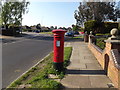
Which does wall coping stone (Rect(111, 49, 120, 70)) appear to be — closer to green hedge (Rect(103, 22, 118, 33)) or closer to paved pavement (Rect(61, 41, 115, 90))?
paved pavement (Rect(61, 41, 115, 90))

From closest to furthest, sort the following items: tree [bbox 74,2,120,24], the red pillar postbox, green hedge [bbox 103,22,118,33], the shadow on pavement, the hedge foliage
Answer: the shadow on pavement, the red pillar postbox, the hedge foliage, green hedge [bbox 103,22,118,33], tree [bbox 74,2,120,24]

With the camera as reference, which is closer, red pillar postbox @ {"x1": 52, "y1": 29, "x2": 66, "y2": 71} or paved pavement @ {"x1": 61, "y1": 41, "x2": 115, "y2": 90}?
paved pavement @ {"x1": 61, "y1": 41, "x2": 115, "y2": 90}

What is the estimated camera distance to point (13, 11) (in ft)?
130

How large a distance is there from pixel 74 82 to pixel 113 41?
1.98 metres

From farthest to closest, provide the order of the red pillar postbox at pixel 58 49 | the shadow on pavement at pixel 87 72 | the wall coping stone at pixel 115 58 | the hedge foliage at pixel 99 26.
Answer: the hedge foliage at pixel 99 26, the red pillar postbox at pixel 58 49, the shadow on pavement at pixel 87 72, the wall coping stone at pixel 115 58

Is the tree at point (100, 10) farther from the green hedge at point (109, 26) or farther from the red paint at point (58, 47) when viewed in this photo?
the red paint at point (58, 47)

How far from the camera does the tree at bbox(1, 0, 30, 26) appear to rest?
125 ft

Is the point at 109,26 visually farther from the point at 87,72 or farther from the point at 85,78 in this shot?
the point at 85,78

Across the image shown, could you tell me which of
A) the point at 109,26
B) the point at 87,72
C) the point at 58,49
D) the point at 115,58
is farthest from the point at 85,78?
the point at 109,26

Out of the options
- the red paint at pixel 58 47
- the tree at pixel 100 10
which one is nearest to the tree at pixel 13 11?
the tree at pixel 100 10

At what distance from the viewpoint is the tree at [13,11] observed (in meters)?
38.0

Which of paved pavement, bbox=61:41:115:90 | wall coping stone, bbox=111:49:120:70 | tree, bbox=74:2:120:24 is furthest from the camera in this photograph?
tree, bbox=74:2:120:24

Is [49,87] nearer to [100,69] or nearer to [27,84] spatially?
[27,84]

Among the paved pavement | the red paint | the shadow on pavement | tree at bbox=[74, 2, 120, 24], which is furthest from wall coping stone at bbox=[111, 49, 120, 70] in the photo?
tree at bbox=[74, 2, 120, 24]
